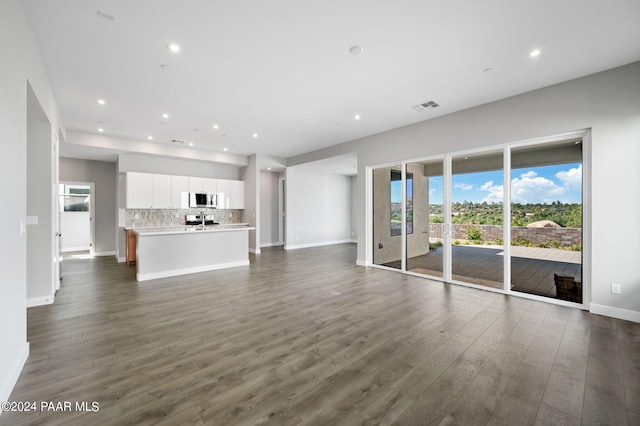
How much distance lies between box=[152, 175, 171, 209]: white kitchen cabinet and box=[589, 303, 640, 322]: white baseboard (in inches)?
352

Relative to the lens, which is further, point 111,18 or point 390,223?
point 390,223

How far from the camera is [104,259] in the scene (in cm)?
722

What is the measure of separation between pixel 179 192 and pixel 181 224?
1.03 m

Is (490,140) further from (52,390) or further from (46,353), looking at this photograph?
(46,353)

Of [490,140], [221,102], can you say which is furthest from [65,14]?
[490,140]

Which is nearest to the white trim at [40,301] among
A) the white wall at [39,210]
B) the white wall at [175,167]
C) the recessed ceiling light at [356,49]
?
the white wall at [39,210]

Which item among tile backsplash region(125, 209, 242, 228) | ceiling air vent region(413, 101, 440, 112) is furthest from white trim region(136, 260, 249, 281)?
ceiling air vent region(413, 101, 440, 112)

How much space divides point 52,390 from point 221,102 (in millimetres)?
4023

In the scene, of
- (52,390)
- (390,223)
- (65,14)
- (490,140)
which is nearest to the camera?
(52,390)

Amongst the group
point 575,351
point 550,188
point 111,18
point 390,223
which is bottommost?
point 575,351

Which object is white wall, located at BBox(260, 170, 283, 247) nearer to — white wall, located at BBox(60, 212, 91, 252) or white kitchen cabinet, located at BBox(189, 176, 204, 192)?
white kitchen cabinet, located at BBox(189, 176, 204, 192)

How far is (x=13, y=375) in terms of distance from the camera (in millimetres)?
2016

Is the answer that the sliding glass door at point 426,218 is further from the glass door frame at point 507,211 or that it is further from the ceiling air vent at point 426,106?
the ceiling air vent at point 426,106

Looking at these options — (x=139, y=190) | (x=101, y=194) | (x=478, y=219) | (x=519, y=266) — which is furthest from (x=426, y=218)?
(x=101, y=194)
